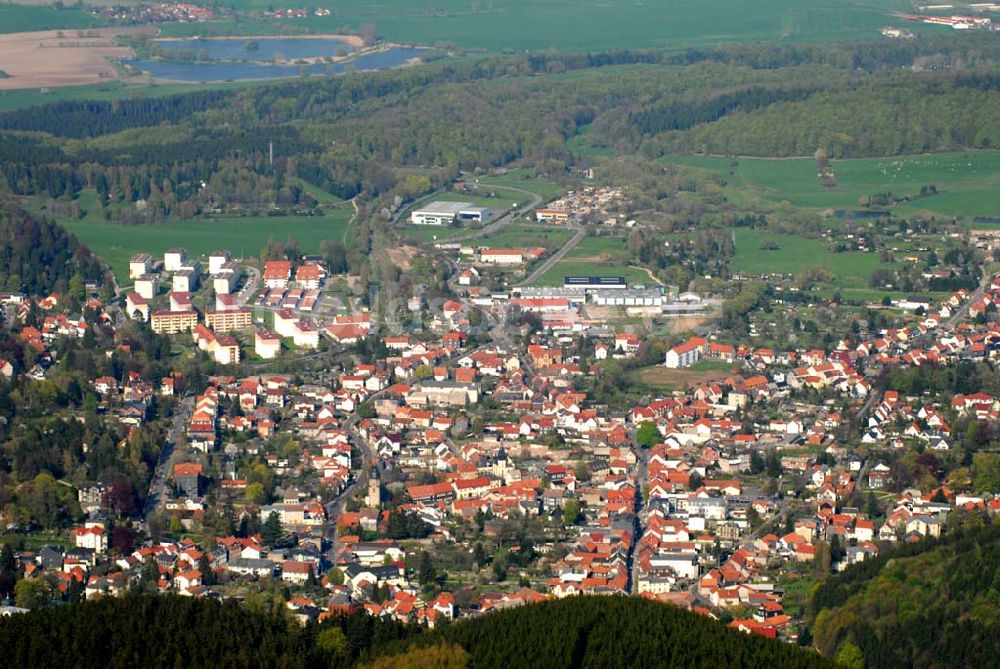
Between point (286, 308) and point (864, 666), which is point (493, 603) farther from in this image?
point (286, 308)

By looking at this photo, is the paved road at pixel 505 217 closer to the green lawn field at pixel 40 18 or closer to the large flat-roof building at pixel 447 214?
the large flat-roof building at pixel 447 214

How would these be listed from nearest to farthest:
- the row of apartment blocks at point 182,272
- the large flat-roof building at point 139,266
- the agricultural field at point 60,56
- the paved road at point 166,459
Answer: the paved road at point 166,459 → the row of apartment blocks at point 182,272 → the large flat-roof building at point 139,266 → the agricultural field at point 60,56

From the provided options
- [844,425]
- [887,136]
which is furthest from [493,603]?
[887,136]

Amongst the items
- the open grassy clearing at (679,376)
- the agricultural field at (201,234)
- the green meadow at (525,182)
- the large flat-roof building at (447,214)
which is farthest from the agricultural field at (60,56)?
the open grassy clearing at (679,376)

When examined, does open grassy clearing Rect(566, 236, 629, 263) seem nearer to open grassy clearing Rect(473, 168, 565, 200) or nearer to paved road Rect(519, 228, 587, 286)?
paved road Rect(519, 228, 587, 286)

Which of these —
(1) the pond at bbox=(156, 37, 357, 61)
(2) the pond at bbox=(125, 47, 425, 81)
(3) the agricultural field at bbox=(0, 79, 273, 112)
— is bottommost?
(1) the pond at bbox=(156, 37, 357, 61)

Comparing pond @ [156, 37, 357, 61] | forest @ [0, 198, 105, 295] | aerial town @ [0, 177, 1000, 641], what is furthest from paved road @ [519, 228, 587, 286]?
pond @ [156, 37, 357, 61]

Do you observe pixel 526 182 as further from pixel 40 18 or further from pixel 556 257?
pixel 40 18
